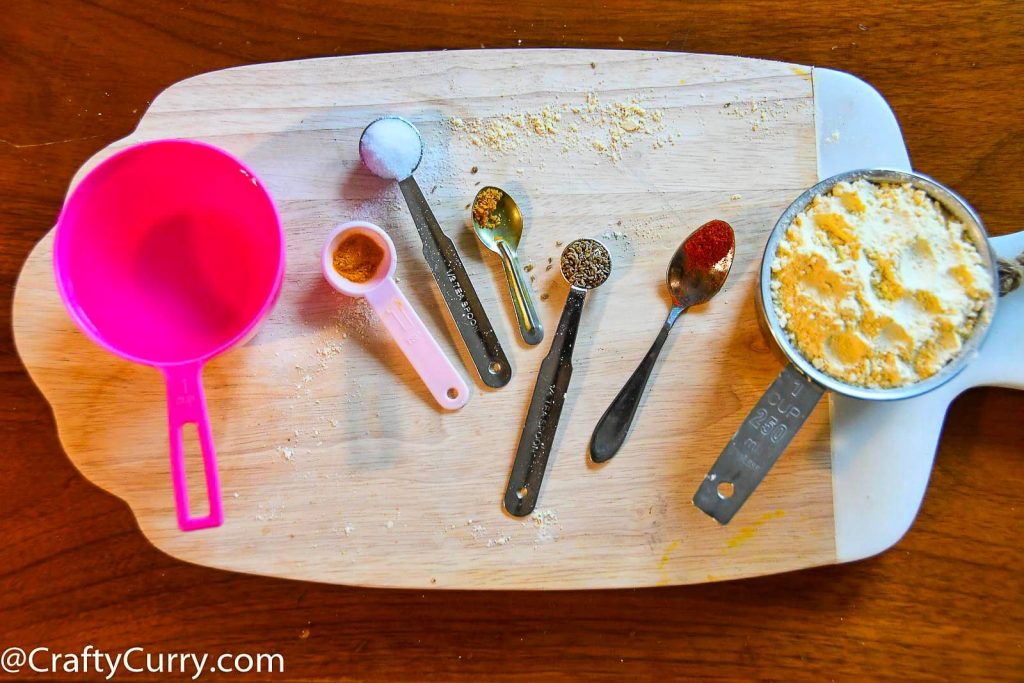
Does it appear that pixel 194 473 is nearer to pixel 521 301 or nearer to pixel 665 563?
pixel 521 301

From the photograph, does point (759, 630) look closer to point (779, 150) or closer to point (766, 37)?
point (779, 150)

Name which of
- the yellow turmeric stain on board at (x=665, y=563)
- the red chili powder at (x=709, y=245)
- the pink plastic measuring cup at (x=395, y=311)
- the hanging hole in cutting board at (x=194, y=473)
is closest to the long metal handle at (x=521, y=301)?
the pink plastic measuring cup at (x=395, y=311)

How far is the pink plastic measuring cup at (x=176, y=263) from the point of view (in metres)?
0.86

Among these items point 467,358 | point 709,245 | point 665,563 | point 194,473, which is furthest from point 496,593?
point 709,245

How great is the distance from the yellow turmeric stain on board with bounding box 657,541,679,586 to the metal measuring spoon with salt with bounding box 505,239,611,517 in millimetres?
203

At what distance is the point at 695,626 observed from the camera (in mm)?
1058

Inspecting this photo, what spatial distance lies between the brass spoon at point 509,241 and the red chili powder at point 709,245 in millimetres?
243

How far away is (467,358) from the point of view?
0.99 m

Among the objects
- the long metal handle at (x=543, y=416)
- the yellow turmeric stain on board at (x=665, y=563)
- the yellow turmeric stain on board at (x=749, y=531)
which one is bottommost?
the yellow turmeric stain on board at (x=665, y=563)

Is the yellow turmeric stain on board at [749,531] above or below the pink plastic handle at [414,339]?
below

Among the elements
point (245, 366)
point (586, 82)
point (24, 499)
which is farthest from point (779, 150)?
point (24, 499)

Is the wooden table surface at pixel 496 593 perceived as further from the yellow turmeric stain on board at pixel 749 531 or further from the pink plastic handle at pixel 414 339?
the pink plastic handle at pixel 414 339

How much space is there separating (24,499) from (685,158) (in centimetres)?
117

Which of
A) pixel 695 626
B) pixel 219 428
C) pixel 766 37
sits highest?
pixel 766 37
